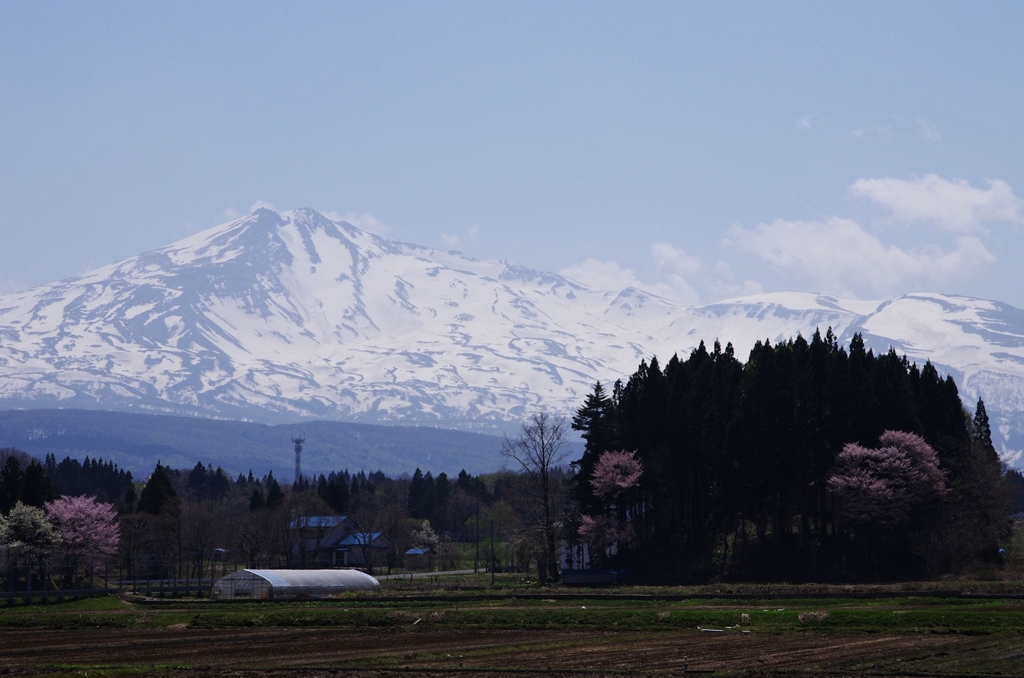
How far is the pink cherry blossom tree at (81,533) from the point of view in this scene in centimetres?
8612

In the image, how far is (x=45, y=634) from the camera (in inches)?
1887

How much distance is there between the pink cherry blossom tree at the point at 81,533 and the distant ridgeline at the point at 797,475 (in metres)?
34.2

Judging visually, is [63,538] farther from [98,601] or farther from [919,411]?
[919,411]

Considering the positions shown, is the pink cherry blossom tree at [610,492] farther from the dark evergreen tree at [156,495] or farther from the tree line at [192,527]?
the dark evergreen tree at [156,495]

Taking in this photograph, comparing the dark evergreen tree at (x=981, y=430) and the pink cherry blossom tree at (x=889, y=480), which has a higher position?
the dark evergreen tree at (x=981, y=430)

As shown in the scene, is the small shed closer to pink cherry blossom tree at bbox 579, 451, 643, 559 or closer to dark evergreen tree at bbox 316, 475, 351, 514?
pink cherry blossom tree at bbox 579, 451, 643, 559

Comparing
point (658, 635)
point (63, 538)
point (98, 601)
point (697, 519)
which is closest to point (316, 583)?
point (98, 601)

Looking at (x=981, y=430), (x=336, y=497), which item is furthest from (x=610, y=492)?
(x=336, y=497)

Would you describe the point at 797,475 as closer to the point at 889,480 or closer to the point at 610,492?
the point at 889,480

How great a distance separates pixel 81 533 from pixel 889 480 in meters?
54.8

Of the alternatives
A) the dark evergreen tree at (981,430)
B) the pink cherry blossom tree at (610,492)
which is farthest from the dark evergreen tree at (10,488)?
the dark evergreen tree at (981,430)

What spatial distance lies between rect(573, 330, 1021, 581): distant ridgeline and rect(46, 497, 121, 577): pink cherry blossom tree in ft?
112

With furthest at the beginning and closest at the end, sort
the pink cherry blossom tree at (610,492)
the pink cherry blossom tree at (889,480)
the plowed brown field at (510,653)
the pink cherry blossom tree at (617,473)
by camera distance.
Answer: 1. the pink cherry blossom tree at (610,492)
2. the pink cherry blossom tree at (617,473)
3. the pink cherry blossom tree at (889,480)
4. the plowed brown field at (510,653)

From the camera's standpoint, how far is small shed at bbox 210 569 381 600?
244 feet
